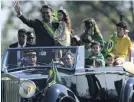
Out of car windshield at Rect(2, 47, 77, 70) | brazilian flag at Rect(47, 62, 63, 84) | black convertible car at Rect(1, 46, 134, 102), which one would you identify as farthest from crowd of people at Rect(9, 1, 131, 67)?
brazilian flag at Rect(47, 62, 63, 84)

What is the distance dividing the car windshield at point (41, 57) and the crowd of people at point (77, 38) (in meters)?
0.13

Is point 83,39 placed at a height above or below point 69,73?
above

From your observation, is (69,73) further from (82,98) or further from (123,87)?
(123,87)

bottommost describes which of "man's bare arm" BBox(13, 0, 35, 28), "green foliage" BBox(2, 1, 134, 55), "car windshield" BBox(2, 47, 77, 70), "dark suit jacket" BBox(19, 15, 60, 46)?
"car windshield" BBox(2, 47, 77, 70)

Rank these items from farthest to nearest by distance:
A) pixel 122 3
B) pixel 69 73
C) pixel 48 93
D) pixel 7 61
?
pixel 122 3
pixel 7 61
pixel 69 73
pixel 48 93

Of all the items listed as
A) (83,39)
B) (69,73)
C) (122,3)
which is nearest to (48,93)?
(69,73)

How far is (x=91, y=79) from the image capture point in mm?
8164

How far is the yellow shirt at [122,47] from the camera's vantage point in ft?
31.9

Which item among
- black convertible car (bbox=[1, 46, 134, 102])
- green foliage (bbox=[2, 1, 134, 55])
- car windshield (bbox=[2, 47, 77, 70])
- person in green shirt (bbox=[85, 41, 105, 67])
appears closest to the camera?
black convertible car (bbox=[1, 46, 134, 102])

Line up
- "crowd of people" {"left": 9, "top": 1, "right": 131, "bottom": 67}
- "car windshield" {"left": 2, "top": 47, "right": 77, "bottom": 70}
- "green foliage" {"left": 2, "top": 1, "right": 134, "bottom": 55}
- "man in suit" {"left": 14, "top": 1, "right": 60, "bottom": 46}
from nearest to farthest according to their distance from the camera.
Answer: "car windshield" {"left": 2, "top": 47, "right": 77, "bottom": 70} < "crowd of people" {"left": 9, "top": 1, "right": 131, "bottom": 67} < "man in suit" {"left": 14, "top": 1, "right": 60, "bottom": 46} < "green foliage" {"left": 2, "top": 1, "right": 134, "bottom": 55}

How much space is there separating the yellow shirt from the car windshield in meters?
1.61

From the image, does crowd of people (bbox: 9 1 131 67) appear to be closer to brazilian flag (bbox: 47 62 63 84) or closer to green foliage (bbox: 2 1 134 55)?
brazilian flag (bbox: 47 62 63 84)

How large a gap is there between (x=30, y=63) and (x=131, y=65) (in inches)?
71.9

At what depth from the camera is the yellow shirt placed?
31.9 ft
